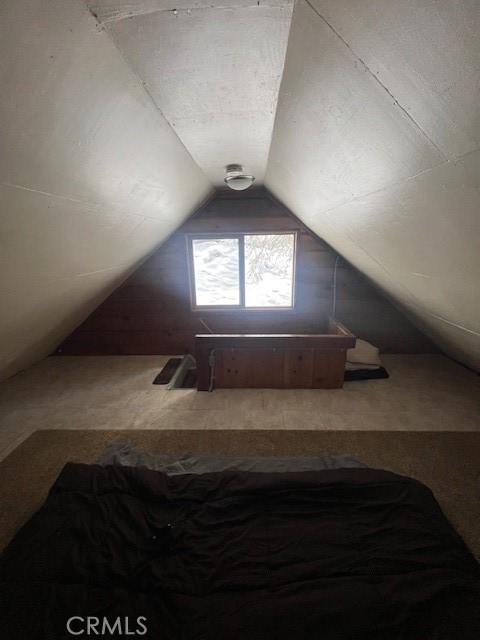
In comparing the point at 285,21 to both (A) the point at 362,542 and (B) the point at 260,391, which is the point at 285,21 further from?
(B) the point at 260,391

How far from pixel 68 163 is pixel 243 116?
781mm

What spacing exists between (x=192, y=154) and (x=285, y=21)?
111 centimetres

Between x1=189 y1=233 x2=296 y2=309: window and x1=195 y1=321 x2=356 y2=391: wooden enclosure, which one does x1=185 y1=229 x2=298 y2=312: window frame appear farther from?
x1=195 y1=321 x2=356 y2=391: wooden enclosure

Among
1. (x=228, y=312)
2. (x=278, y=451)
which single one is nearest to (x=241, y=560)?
(x=278, y=451)

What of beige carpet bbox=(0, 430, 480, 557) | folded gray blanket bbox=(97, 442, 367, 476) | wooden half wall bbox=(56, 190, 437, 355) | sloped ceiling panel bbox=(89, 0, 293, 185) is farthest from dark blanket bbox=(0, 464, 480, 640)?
wooden half wall bbox=(56, 190, 437, 355)

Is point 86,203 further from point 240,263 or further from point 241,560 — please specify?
point 240,263

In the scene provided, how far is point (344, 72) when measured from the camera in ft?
2.43

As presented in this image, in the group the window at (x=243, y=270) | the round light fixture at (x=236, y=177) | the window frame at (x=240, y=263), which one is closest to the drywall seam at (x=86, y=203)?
the round light fixture at (x=236, y=177)

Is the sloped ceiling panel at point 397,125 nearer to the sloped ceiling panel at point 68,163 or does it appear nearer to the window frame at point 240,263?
the sloped ceiling panel at point 68,163

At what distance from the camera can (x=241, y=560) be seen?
1.08 metres

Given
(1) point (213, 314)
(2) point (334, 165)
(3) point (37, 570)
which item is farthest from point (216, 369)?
(2) point (334, 165)

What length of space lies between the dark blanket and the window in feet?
7.75

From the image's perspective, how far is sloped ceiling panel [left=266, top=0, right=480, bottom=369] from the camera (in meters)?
0.55

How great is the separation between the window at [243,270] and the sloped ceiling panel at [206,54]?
2.03m
